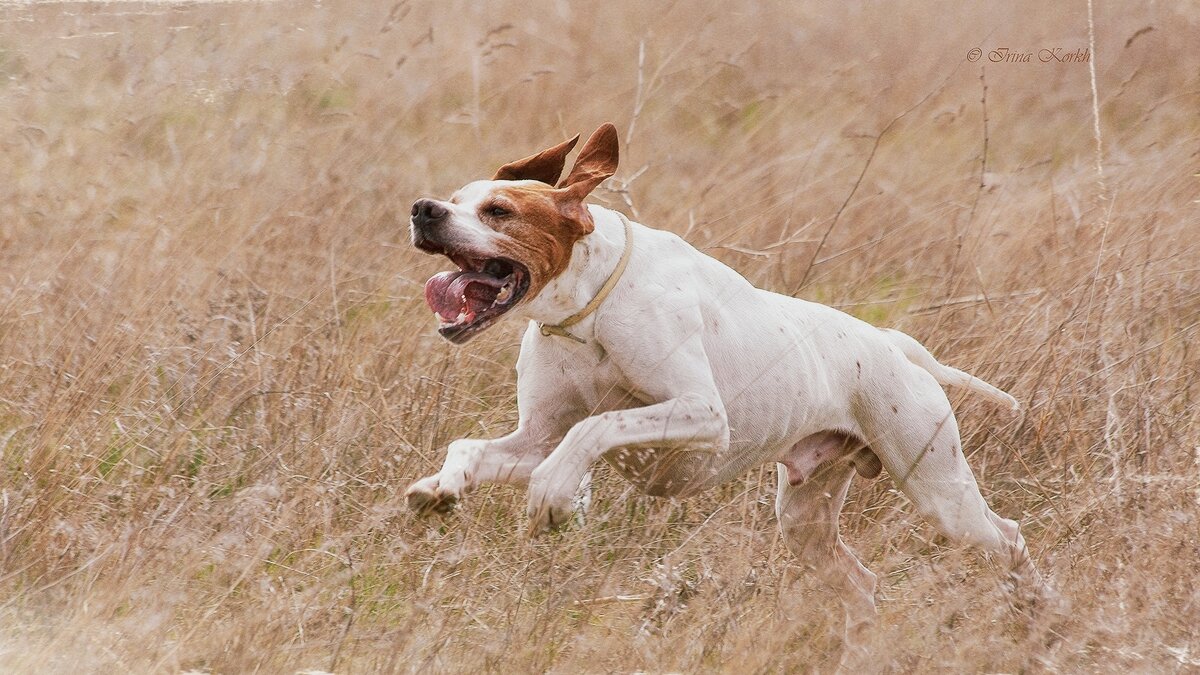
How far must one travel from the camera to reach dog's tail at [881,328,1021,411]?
4285 mm

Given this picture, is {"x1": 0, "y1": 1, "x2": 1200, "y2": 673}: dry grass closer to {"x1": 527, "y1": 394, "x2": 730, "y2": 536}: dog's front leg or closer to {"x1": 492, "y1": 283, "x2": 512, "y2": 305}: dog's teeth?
{"x1": 527, "y1": 394, "x2": 730, "y2": 536}: dog's front leg

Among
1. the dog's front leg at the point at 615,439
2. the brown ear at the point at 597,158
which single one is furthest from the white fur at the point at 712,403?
the brown ear at the point at 597,158

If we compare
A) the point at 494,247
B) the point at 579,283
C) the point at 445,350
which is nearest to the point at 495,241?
the point at 494,247

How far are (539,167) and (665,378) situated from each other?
2.27 feet

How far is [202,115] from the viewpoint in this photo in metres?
7.17

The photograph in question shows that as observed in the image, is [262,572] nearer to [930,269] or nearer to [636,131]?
[930,269]

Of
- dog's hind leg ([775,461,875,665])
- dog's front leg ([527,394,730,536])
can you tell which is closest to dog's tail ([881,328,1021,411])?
dog's hind leg ([775,461,875,665])

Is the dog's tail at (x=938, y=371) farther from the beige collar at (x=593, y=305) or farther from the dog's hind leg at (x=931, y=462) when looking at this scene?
the beige collar at (x=593, y=305)

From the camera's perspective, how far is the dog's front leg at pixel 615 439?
322 cm

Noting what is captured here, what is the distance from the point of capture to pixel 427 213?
10.8ft

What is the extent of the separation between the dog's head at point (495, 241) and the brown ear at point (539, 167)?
8.2 inches

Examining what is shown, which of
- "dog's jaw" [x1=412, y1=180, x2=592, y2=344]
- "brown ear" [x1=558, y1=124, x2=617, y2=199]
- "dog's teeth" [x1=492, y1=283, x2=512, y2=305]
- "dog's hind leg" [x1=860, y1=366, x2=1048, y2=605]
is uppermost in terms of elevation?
"brown ear" [x1=558, y1=124, x2=617, y2=199]

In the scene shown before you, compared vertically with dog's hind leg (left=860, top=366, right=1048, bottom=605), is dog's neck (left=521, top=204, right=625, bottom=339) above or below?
above

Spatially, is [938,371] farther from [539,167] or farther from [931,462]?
[539,167]
